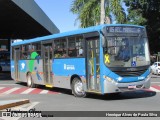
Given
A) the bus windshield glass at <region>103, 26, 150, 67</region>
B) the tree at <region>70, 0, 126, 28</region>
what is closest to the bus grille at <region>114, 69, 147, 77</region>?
the bus windshield glass at <region>103, 26, 150, 67</region>

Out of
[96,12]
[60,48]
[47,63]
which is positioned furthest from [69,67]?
[96,12]

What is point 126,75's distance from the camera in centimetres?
1656

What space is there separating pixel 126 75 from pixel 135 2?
3930 centimetres

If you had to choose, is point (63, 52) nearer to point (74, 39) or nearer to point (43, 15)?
point (74, 39)

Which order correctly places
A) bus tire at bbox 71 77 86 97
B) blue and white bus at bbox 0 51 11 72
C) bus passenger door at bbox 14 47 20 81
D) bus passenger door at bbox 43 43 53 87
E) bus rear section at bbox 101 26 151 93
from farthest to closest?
blue and white bus at bbox 0 51 11 72
bus passenger door at bbox 14 47 20 81
bus passenger door at bbox 43 43 53 87
bus tire at bbox 71 77 86 97
bus rear section at bbox 101 26 151 93

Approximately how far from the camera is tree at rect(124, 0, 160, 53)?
2098 inches

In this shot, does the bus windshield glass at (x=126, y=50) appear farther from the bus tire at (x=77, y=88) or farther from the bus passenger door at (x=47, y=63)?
the bus passenger door at (x=47, y=63)

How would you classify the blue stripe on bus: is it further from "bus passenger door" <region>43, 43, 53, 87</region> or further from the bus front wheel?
"bus passenger door" <region>43, 43, 53, 87</region>

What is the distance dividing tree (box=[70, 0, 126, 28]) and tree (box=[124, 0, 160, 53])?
17033mm

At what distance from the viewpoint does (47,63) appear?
2147 cm

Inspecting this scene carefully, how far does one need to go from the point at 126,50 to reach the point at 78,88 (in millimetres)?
2853

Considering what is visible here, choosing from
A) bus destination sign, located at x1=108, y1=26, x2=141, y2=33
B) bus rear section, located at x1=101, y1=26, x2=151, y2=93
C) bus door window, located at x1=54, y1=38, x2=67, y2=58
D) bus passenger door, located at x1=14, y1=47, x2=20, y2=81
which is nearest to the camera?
bus rear section, located at x1=101, y1=26, x2=151, y2=93

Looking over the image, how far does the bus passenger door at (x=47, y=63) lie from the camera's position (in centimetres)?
2104

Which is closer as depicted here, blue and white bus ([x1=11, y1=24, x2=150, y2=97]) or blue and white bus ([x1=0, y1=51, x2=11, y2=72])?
blue and white bus ([x1=11, y1=24, x2=150, y2=97])
